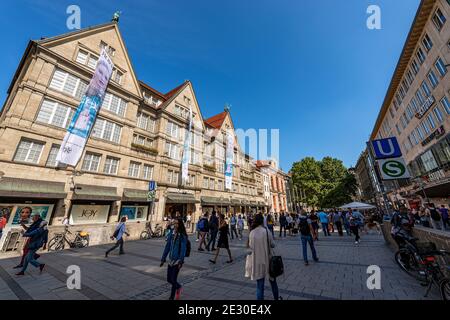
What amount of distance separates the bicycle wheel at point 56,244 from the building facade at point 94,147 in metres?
0.80

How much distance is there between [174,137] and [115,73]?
9.08 metres

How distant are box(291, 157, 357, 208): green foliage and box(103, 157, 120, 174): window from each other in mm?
36044

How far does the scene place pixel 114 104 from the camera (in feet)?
59.7

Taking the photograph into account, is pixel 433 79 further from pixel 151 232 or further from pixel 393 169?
pixel 151 232

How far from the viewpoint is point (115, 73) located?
19.2 metres

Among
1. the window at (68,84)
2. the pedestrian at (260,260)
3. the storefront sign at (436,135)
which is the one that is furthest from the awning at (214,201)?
the storefront sign at (436,135)

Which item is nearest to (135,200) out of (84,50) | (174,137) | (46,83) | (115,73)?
(174,137)

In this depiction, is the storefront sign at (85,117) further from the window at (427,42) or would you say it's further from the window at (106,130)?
the window at (427,42)

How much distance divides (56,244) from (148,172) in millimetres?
9602

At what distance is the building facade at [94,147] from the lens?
39.2 ft

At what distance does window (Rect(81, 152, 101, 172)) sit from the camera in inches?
588

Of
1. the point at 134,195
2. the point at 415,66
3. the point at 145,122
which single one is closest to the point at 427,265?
the point at 134,195
